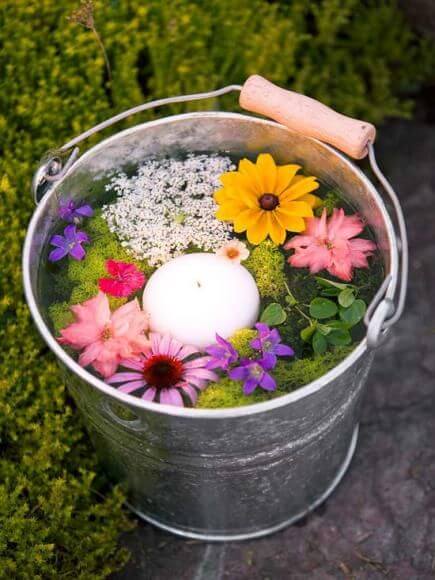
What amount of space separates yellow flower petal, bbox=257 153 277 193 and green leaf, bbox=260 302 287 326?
25 centimetres

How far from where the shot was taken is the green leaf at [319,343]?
1.35m

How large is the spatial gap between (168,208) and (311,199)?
0.28m

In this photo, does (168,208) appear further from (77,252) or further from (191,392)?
(191,392)

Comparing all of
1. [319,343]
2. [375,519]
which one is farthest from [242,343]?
[375,519]

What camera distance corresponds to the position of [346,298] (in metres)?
1.40

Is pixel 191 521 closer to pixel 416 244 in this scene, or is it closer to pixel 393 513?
pixel 393 513

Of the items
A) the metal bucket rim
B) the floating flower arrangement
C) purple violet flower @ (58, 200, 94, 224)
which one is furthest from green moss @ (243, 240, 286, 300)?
purple violet flower @ (58, 200, 94, 224)

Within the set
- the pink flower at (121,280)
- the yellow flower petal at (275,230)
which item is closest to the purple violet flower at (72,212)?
the pink flower at (121,280)

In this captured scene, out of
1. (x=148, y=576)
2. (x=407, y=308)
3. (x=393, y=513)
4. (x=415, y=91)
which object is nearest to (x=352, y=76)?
(x=415, y=91)

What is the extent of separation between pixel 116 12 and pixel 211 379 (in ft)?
3.57

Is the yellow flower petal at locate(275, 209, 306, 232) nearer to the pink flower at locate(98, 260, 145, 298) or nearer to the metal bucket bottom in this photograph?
the pink flower at locate(98, 260, 145, 298)

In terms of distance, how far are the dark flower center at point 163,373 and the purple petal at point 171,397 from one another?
0.04 ft

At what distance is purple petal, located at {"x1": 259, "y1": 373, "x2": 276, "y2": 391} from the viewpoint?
1275 mm

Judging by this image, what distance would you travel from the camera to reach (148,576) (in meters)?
1.67
